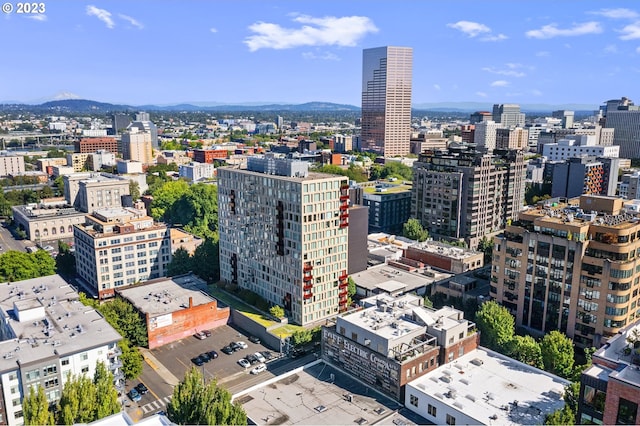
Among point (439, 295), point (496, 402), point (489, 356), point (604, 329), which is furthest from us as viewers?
point (439, 295)

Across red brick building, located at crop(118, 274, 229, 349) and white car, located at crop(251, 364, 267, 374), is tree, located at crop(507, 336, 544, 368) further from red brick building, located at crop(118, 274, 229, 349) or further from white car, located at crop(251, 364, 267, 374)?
red brick building, located at crop(118, 274, 229, 349)

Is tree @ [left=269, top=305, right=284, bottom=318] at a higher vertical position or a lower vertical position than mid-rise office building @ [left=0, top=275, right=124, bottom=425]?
lower

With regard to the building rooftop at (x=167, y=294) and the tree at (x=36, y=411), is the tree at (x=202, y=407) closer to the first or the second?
the tree at (x=36, y=411)

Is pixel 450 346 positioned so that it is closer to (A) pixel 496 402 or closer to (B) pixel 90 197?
(A) pixel 496 402

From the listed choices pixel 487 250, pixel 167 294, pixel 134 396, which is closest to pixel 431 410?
pixel 134 396

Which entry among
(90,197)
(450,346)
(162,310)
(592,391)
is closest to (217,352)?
(162,310)

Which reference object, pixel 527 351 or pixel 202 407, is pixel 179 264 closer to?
pixel 202 407

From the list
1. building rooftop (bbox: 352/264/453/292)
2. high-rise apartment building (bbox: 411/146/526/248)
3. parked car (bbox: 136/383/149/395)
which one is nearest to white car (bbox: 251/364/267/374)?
parked car (bbox: 136/383/149/395)
